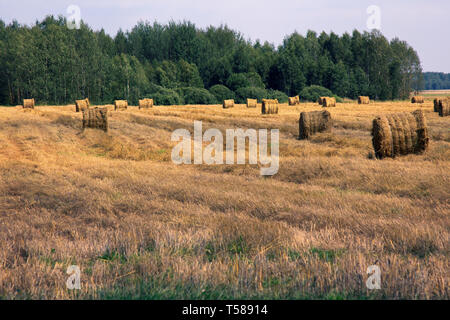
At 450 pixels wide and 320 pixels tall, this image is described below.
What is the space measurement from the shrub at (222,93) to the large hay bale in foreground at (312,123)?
1885 inches

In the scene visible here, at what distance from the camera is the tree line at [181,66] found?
214ft

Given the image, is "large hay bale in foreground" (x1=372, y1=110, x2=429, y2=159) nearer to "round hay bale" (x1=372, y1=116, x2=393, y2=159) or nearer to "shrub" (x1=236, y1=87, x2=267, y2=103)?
"round hay bale" (x1=372, y1=116, x2=393, y2=159)

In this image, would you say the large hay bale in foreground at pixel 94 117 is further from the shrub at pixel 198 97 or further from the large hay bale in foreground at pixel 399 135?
the shrub at pixel 198 97

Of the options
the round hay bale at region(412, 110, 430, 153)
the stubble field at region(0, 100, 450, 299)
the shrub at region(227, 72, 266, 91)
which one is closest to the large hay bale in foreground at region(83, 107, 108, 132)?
the stubble field at region(0, 100, 450, 299)

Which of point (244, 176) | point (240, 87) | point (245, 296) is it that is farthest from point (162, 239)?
point (240, 87)

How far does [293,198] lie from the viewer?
8125 millimetres

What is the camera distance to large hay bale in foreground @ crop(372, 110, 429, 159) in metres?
13.0

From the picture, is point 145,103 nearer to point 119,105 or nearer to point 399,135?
point 119,105

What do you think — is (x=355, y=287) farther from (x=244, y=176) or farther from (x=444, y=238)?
(x=244, y=176)

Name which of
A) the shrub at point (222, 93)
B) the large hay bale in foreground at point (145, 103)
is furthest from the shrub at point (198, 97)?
the large hay bale in foreground at point (145, 103)

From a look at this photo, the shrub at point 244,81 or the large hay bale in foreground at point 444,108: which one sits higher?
the shrub at point 244,81

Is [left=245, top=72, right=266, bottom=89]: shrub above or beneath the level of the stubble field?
above

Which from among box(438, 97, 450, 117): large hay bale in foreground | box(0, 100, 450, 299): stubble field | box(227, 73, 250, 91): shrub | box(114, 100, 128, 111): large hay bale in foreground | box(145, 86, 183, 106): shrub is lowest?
box(0, 100, 450, 299): stubble field

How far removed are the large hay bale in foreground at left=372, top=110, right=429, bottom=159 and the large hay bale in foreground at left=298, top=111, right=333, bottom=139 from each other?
5617mm
